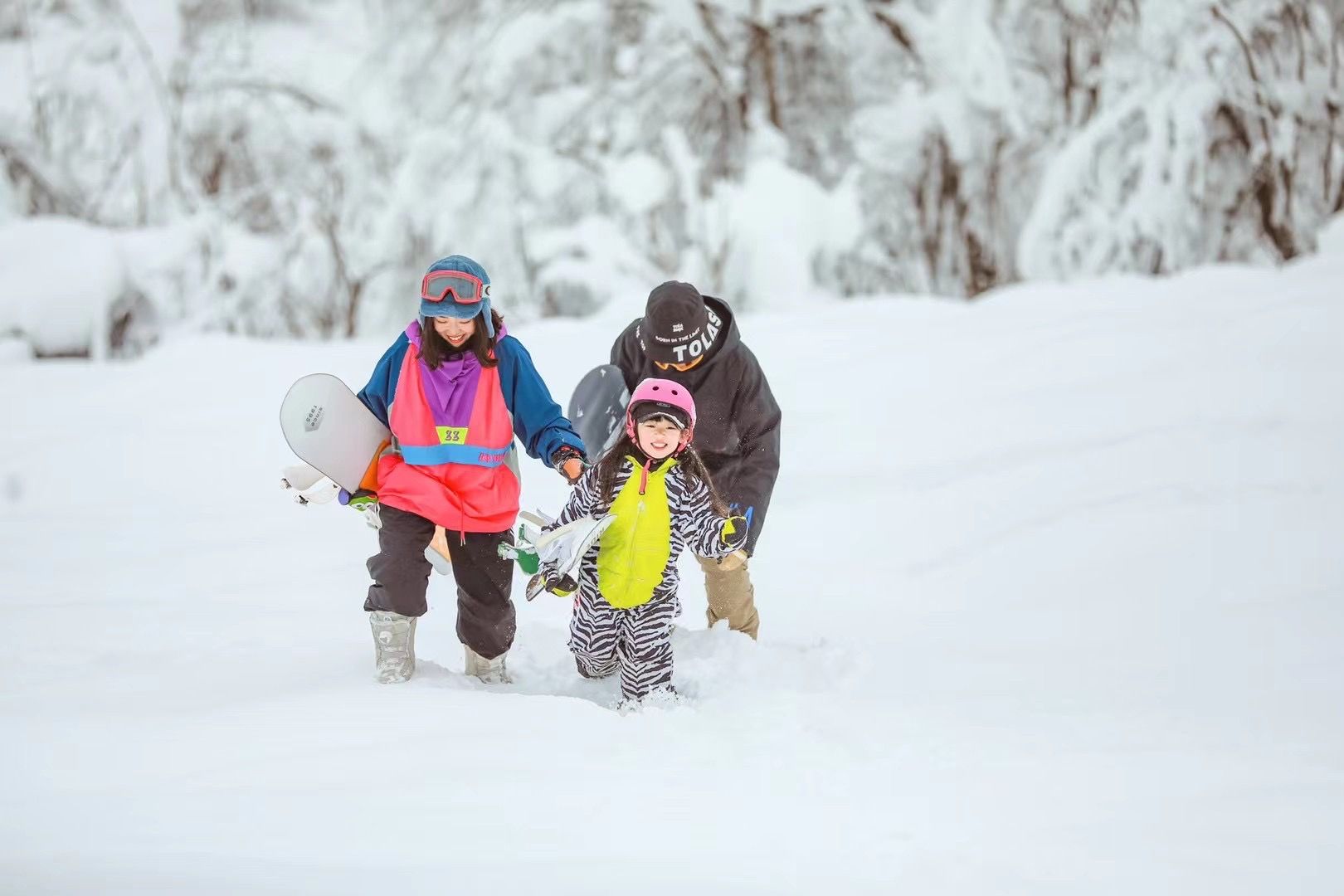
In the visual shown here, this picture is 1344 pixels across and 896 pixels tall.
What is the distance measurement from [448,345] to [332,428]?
1.18 ft

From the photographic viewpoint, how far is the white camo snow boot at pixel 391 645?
2.81m

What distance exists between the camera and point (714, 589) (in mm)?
3404

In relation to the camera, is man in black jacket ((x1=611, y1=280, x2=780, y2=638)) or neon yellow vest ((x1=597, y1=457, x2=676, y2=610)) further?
man in black jacket ((x1=611, y1=280, x2=780, y2=638))

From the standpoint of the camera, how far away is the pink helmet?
2791 mm

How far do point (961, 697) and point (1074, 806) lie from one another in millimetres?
920

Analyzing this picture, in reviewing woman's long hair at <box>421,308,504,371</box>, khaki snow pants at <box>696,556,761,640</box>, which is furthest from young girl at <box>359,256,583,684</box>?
khaki snow pants at <box>696,556,761,640</box>

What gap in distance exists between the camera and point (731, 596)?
3.38 m

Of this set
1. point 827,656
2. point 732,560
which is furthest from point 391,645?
point 827,656

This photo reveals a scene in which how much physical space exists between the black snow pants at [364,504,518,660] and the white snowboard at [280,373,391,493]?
0.15 m

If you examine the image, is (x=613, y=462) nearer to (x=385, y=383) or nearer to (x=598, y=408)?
(x=598, y=408)

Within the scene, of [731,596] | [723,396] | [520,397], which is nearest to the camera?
[520,397]

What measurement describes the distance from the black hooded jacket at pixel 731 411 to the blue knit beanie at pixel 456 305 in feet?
1.63

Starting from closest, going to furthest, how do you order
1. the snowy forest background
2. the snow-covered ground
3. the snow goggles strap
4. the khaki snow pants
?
the snow-covered ground, the snow goggles strap, the khaki snow pants, the snowy forest background

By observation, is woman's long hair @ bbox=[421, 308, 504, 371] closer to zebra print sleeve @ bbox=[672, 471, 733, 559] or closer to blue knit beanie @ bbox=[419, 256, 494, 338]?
blue knit beanie @ bbox=[419, 256, 494, 338]
